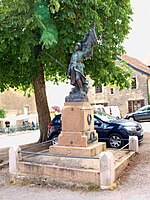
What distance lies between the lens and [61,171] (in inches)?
287

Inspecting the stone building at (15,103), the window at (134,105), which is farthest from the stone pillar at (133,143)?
the stone building at (15,103)

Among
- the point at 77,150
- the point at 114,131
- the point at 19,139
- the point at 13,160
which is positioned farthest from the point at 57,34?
the point at 19,139

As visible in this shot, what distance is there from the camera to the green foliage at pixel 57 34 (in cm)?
961

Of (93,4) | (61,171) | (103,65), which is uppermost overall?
(93,4)

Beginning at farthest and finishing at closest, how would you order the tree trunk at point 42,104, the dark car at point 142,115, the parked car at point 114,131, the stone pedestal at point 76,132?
the dark car at point 142,115 → the tree trunk at point 42,104 → the parked car at point 114,131 → the stone pedestal at point 76,132

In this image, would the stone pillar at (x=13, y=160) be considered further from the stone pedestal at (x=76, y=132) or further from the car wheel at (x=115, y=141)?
the car wheel at (x=115, y=141)

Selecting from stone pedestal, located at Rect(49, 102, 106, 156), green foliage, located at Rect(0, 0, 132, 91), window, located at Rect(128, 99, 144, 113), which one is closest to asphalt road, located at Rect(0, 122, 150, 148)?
green foliage, located at Rect(0, 0, 132, 91)

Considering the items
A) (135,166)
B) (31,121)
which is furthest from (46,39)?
(31,121)

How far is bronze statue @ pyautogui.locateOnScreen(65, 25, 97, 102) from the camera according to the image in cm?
867

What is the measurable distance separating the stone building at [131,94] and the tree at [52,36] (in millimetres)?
17624

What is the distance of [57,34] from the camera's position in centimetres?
1071

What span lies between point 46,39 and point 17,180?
4.66 meters

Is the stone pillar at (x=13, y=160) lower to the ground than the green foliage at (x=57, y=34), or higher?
lower

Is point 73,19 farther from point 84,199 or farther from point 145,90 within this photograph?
point 145,90
